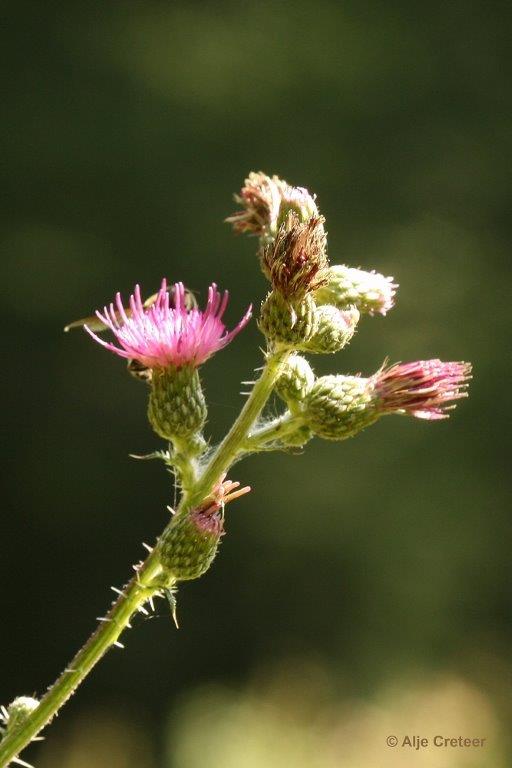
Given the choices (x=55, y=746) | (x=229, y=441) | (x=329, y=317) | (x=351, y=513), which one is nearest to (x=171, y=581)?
(x=229, y=441)

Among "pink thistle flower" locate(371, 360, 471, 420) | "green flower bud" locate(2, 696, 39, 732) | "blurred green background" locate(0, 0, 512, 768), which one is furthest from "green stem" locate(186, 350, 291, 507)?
"blurred green background" locate(0, 0, 512, 768)

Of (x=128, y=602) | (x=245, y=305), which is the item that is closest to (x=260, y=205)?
(x=128, y=602)

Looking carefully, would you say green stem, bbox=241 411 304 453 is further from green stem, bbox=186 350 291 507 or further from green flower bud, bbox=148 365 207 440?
green flower bud, bbox=148 365 207 440

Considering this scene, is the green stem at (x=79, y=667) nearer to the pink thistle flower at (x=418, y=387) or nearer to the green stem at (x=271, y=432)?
the green stem at (x=271, y=432)

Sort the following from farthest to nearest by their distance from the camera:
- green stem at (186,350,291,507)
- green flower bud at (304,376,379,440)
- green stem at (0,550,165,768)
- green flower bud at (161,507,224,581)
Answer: green flower bud at (304,376,379,440)
green stem at (186,350,291,507)
green flower bud at (161,507,224,581)
green stem at (0,550,165,768)

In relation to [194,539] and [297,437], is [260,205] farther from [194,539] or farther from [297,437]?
[194,539]

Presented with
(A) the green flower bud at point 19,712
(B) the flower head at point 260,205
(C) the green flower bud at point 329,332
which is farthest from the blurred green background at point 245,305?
(A) the green flower bud at point 19,712

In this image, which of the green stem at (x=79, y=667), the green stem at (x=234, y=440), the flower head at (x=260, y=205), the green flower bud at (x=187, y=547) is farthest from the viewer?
the flower head at (x=260, y=205)

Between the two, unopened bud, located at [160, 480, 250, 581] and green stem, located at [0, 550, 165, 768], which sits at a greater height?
unopened bud, located at [160, 480, 250, 581]
